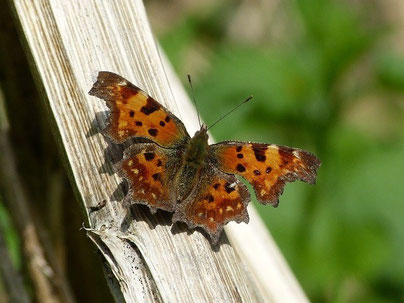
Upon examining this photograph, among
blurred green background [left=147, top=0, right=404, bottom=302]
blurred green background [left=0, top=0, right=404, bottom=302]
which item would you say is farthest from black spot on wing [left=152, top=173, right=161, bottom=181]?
blurred green background [left=147, top=0, right=404, bottom=302]

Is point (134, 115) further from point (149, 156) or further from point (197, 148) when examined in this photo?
point (197, 148)

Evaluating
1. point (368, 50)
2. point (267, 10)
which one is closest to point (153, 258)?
point (368, 50)

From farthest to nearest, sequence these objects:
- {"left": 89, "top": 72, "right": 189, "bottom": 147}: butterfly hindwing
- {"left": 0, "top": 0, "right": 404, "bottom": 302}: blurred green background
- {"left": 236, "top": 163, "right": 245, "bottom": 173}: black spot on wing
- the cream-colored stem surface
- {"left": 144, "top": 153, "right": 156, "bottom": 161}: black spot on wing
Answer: {"left": 0, "top": 0, "right": 404, "bottom": 302}: blurred green background < {"left": 236, "top": 163, "right": 245, "bottom": 173}: black spot on wing < {"left": 144, "top": 153, "right": 156, "bottom": 161}: black spot on wing < {"left": 89, "top": 72, "right": 189, "bottom": 147}: butterfly hindwing < the cream-colored stem surface

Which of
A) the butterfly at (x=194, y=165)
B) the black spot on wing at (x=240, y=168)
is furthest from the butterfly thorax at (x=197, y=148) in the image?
the black spot on wing at (x=240, y=168)

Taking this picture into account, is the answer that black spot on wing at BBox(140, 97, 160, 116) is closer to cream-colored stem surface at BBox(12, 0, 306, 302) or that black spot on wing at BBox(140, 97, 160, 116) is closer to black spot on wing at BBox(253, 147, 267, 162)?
cream-colored stem surface at BBox(12, 0, 306, 302)

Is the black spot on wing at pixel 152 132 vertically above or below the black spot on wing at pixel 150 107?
above

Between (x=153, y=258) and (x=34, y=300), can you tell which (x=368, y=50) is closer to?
(x=34, y=300)

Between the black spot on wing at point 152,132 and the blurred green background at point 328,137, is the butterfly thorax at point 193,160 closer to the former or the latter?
the black spot on wing at point 152,132

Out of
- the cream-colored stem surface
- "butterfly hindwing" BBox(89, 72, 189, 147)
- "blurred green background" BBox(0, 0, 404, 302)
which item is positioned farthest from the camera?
"blurred green background" BBox(0, 0, 404, 302)
